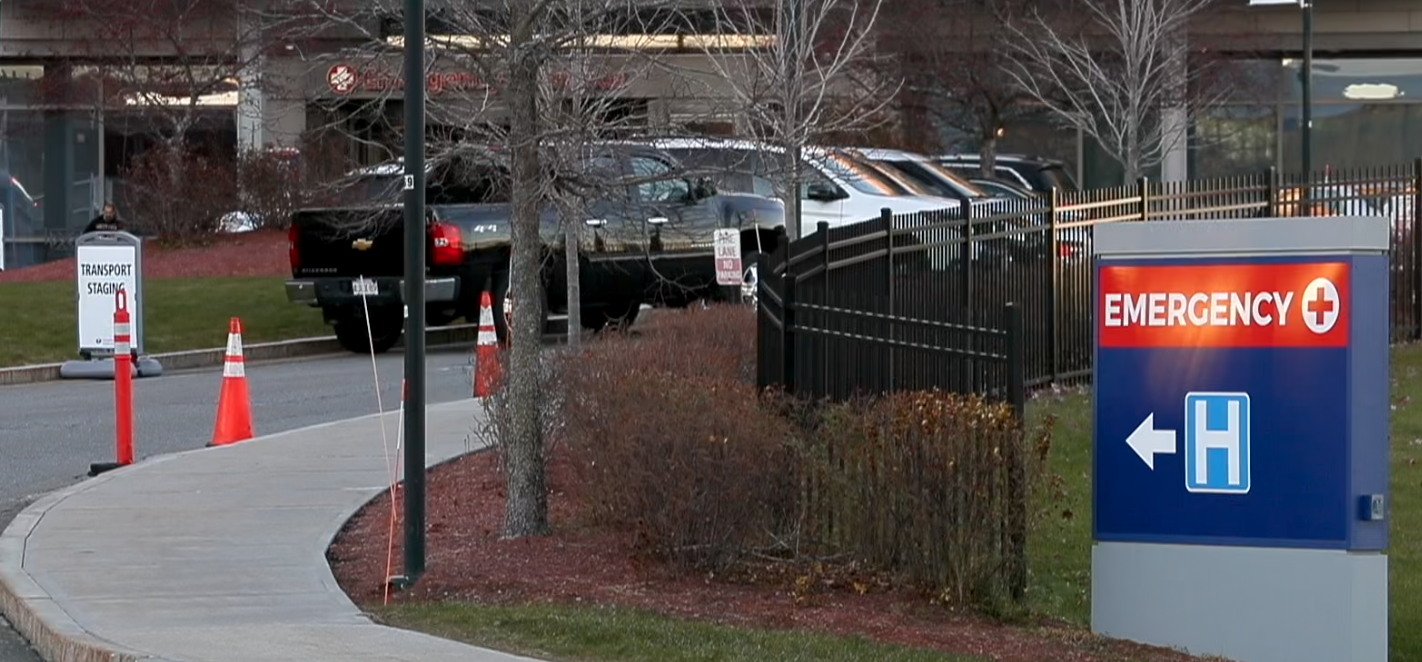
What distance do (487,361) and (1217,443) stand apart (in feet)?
19.7

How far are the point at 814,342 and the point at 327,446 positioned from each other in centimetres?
483

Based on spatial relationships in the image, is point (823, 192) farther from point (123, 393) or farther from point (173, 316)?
point (123, 393)

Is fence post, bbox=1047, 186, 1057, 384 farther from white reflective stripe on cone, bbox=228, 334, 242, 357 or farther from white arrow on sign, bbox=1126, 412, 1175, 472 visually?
white arrow on sign, bbox=1126, 412, 1175, 472

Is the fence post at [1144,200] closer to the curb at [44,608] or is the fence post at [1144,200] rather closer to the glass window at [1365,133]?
the curb at [44,608]

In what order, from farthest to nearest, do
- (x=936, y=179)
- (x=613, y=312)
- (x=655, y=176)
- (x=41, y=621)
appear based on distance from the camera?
(x=936, y=179), (x=613, y=312), (x=655, y=176), (x=41, y=621)

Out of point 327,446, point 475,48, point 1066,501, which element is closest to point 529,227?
point 475,48

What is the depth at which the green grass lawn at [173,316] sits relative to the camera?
68.9 feet

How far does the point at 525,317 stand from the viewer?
31.4 feet

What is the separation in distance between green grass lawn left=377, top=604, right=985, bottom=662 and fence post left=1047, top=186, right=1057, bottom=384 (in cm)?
779

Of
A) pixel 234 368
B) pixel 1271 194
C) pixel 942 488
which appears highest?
pixel 1271 194

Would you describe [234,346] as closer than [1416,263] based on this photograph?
Yes

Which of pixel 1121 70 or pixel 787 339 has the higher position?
pixel 1121 70

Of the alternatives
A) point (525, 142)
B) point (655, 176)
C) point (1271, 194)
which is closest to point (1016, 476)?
point (655, 176)

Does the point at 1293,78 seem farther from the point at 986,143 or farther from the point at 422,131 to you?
the point at 422,131
